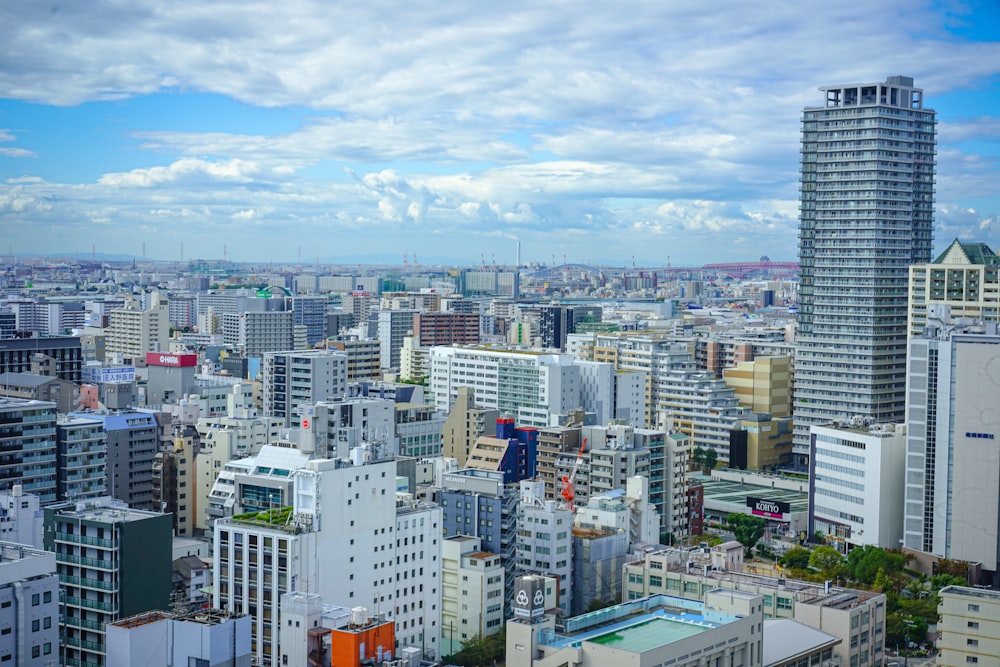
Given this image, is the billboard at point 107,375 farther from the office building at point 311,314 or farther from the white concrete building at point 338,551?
the office building at point 311,314

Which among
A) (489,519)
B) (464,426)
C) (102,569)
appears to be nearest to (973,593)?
(489,519)

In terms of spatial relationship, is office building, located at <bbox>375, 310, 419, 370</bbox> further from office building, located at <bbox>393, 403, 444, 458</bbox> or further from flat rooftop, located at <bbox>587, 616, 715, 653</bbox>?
flat rooftop, located at <bbox>587, 616, 715, 653</bbox>

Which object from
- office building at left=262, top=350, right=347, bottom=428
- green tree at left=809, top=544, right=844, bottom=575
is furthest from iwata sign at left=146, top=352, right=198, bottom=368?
green tree at left=809, top=544, right=844, bottom=575

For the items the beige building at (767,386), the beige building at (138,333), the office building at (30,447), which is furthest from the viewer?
the beige building at (138,333)

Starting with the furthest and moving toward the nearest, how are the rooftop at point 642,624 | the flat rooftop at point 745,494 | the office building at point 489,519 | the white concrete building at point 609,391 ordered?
the white concrete building at point 609,391
the flat rooftop at point 745,494
the office building at point 489,519
the rooftop at point 642,624

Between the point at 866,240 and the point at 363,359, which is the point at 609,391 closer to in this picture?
the point at 866,240

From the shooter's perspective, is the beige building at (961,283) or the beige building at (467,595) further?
the beige building at (961,283)

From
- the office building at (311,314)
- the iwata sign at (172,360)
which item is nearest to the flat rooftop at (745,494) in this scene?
the iwata sign at (172,360)
